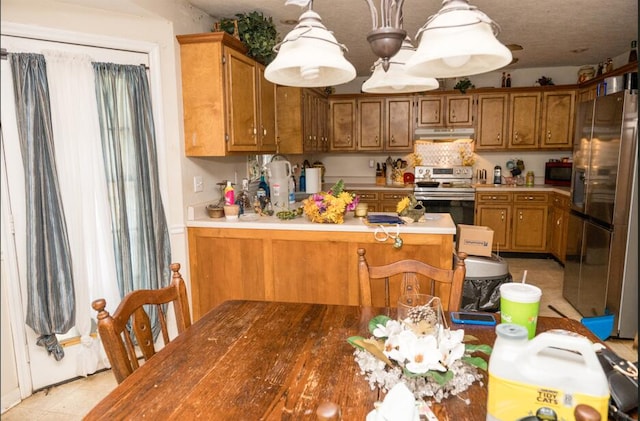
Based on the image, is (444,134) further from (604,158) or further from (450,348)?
(450,348)

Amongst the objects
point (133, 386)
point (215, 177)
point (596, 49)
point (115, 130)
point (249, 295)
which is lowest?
point (249, 295)

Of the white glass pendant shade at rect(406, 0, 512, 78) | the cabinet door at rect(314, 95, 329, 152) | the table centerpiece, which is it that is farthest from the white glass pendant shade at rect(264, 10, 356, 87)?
the cabinet door at rect(314, 95, 329, 152)

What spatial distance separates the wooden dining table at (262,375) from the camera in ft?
3.60

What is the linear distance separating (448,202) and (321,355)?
4589 millimetres

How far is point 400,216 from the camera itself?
3.02 metres

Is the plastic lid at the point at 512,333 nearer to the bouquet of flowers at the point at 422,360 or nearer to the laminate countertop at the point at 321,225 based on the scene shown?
the bouquet of flowers at the point at 422,360

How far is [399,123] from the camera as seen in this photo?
6023 mm

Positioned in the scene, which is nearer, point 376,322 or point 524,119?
point 376,322

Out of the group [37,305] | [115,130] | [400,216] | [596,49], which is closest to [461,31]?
[400,216]

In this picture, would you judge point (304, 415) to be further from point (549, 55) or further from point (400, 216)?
point (549, 55)

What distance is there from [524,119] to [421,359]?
5418mm

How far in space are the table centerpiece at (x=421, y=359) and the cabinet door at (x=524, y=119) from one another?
5.16m

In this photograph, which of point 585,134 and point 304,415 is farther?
point 585,134

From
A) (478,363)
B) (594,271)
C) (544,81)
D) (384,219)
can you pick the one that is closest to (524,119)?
(544,81)
